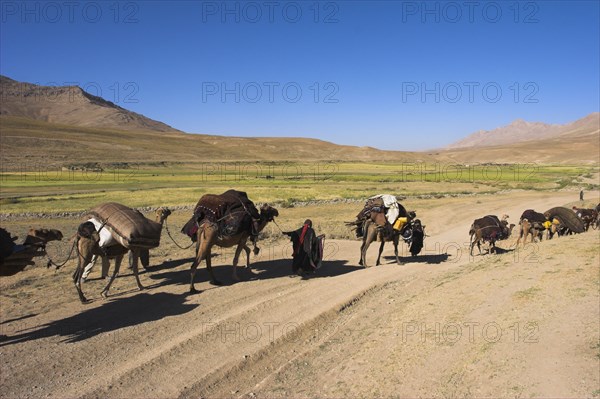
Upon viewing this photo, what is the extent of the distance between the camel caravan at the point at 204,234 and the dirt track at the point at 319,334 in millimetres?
738

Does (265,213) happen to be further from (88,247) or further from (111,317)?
(111,317)

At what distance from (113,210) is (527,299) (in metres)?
10.5

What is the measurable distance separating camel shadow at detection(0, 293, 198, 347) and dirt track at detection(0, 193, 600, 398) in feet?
0.16

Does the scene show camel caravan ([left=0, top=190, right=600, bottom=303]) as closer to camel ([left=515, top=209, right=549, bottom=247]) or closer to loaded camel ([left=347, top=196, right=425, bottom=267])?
loaded camel ([left=347, top=196, right=425, bottom=267])

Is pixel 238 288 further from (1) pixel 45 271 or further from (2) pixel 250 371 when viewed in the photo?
(1) pixel 45 271

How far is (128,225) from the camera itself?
36.4 feet

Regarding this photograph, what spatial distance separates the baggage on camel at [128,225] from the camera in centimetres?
1101

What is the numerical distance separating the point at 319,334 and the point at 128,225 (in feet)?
18.7

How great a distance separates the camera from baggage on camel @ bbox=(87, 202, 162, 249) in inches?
433

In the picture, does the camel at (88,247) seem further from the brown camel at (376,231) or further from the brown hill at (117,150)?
the brown hill at (117,150)

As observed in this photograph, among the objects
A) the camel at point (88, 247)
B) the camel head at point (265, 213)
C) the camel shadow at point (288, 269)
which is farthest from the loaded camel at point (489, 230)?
the camel at point (88, 247)

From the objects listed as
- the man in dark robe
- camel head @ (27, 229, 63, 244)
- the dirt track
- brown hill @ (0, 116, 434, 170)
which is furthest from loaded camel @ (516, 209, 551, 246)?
brown hill @ (0, 116, 434, 170)

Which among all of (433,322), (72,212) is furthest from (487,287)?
(72,212)

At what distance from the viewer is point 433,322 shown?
9.01 metres
